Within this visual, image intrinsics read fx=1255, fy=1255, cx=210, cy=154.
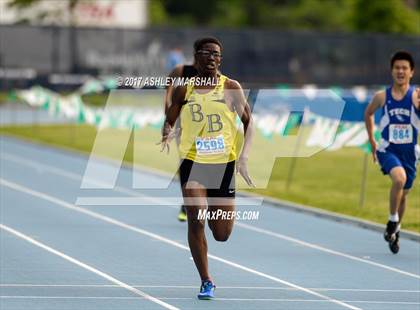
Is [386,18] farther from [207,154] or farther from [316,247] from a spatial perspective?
[207,154]

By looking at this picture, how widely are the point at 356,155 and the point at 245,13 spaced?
61.2m

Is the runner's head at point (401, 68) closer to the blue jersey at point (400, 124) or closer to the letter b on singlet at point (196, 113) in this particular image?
the blue jersey at point (400, 124)

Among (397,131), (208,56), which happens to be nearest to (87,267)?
(208,56)

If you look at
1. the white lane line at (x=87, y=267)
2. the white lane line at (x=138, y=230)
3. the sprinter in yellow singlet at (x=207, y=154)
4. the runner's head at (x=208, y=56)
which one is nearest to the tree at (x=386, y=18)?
the white lane line at (x=138, y=230)

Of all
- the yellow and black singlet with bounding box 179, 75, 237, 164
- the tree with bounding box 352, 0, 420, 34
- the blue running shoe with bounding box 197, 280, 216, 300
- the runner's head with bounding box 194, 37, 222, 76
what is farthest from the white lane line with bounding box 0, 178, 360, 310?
the tree with bounding box 352, 0, 420, 34

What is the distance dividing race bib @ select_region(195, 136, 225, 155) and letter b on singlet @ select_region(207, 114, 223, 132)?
80 mm

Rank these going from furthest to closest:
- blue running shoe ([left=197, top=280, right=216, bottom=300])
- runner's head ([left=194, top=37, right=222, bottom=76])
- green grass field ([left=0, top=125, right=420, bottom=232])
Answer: green grass field ([left=0, top=125, right=420, bottom=232])
blue running shoe ([left=197, top=280, right=216, bottom=300])
runner's head ([left=194, top=37, right=222, bottom=76])

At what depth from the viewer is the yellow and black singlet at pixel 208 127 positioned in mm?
9977

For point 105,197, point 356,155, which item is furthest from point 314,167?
point 105,197

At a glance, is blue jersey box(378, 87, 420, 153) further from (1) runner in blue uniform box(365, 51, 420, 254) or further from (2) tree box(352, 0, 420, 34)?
(2) tree box(352, 0, 420, 34)

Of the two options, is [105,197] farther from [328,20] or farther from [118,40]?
[328,20]

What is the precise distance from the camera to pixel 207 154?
10008 millimetres

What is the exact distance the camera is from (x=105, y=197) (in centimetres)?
1822

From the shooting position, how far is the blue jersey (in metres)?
12.8
